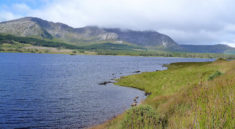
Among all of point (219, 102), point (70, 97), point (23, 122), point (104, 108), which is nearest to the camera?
point (219, 102)

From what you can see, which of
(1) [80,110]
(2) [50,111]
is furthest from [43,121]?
(1) [80,110]

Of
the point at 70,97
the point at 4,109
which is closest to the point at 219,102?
the point at 4,109

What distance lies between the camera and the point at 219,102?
564cm

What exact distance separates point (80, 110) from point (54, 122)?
6.57 metres

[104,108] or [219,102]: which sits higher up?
[219,102]

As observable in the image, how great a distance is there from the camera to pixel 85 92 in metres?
47.8

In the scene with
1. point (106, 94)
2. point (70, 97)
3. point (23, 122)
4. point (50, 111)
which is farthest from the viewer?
point (106, 94)

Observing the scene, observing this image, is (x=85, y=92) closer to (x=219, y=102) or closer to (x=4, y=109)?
(x=4, y=109)

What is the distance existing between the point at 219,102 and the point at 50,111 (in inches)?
1259

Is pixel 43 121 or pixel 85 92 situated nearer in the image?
pixel 43 121

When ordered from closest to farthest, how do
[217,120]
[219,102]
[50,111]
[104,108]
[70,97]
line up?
[217,120] < [219,102] < [50,111] < [104,108] < [70,97]

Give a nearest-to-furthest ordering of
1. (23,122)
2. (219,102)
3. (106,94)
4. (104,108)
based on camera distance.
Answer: (219,102), (23,122), (104,108), (106,94)

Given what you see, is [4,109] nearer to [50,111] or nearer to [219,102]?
[50,111]

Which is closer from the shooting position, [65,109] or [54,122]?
[54,122]
